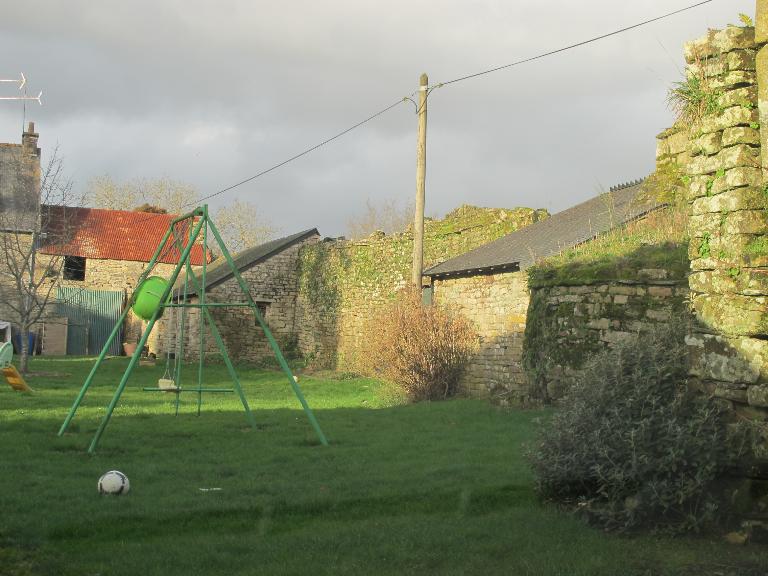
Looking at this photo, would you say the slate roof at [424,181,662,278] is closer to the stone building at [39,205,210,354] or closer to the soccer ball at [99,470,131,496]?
the soccer ball at [99,470,131,496]

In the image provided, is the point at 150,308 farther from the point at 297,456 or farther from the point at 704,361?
the point at 704,361

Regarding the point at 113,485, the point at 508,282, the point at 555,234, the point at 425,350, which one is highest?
the point at 555,234

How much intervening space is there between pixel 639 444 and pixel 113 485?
4599mm

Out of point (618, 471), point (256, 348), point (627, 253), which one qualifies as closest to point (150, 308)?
point (627, 253)

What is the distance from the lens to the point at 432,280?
2027cm

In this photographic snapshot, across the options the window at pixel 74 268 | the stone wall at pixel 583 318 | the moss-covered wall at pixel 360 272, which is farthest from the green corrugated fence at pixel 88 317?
the stone wall at pixel 583 318

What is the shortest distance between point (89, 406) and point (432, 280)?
340 inches

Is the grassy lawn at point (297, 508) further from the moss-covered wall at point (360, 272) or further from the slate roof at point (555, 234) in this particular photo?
the moss-covered wall at point (360, 272)

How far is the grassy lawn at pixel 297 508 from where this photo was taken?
5.69 metres

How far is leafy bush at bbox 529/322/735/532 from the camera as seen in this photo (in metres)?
5.98

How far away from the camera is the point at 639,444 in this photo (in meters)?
6.22

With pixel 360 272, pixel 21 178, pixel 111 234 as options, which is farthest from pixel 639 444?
pixel 111 234

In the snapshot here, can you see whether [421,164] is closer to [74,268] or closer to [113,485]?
[113,485]

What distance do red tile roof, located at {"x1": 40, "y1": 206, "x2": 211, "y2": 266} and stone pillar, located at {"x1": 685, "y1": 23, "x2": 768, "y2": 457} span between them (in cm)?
3260
